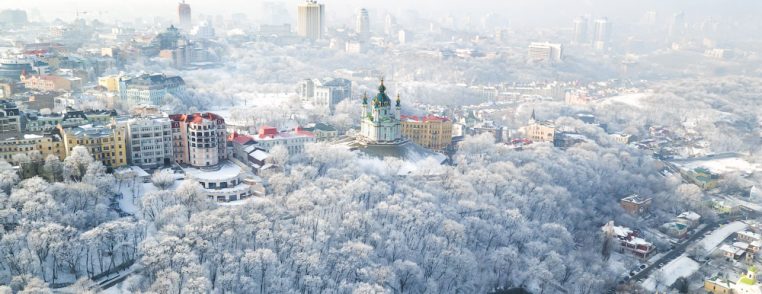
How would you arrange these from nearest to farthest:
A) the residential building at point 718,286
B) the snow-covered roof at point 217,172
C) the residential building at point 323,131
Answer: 1. the residential building at point 718,286
2. the snow-covered roof at point 217,172
3. the residential building at point 323,131

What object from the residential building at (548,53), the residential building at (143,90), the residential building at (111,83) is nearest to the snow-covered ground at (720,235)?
the residential building at (143,90)

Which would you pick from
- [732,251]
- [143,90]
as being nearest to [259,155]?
[143,90]

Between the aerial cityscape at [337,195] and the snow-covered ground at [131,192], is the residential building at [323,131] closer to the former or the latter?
the aerial cityscape at [337,195]

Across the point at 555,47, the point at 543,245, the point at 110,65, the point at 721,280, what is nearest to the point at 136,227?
the point at 543,245

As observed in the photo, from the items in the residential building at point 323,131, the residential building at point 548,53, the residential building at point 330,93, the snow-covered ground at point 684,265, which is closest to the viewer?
the snow-covered ground at point 684,265

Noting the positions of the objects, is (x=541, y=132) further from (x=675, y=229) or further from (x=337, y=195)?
(x=337, y=195)

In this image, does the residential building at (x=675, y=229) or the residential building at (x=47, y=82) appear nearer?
the residential building at (x=675, y=229)

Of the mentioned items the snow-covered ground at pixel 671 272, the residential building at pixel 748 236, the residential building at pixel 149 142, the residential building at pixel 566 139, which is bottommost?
the snow-covered ground at pixel 671 272
